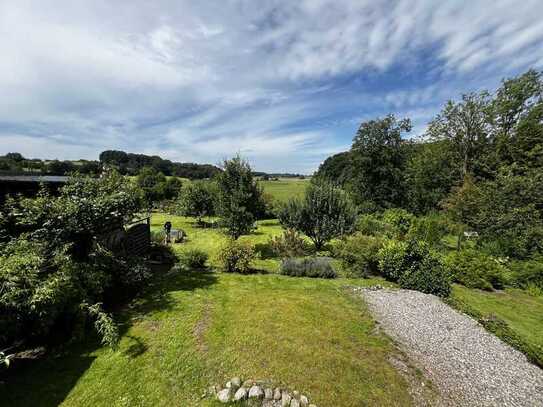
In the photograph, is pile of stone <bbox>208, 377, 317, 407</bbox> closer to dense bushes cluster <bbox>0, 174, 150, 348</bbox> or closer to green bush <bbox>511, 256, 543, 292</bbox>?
dense bushes cluster <bbox>0, 174, 150, 348</bbox>

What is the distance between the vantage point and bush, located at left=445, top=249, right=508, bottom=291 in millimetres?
9586

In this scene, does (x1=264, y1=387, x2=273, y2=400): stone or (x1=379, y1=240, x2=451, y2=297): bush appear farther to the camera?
(x1=379, y1=240, x2=451, y2=297): bush

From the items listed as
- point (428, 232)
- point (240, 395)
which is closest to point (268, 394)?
point (240, 395)

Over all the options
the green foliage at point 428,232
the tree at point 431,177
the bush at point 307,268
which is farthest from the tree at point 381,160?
the bush at point 307,268

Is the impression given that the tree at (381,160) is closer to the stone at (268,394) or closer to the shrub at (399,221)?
the shrub at (399,221)

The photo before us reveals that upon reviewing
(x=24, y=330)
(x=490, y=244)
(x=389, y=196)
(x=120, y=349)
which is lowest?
(x=120, y=349)

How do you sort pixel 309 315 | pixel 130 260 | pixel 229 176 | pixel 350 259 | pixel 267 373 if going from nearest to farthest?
pixel 267 373
pixel 309 315
pixel 130 260
pixel 350 259
pixel 229 176

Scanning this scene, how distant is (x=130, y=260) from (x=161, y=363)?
4417 mm

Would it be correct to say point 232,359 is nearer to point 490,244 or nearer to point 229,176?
point 229,176

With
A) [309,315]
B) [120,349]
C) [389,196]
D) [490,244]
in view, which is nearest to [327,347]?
[309,315]

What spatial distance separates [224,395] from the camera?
13.0 feet

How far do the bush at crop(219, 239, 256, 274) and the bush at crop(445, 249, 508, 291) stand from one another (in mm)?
8391

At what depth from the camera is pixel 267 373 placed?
14.5 ft

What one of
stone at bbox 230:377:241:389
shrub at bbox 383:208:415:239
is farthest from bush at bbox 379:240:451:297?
shrub at bbox 383:208:415:239
